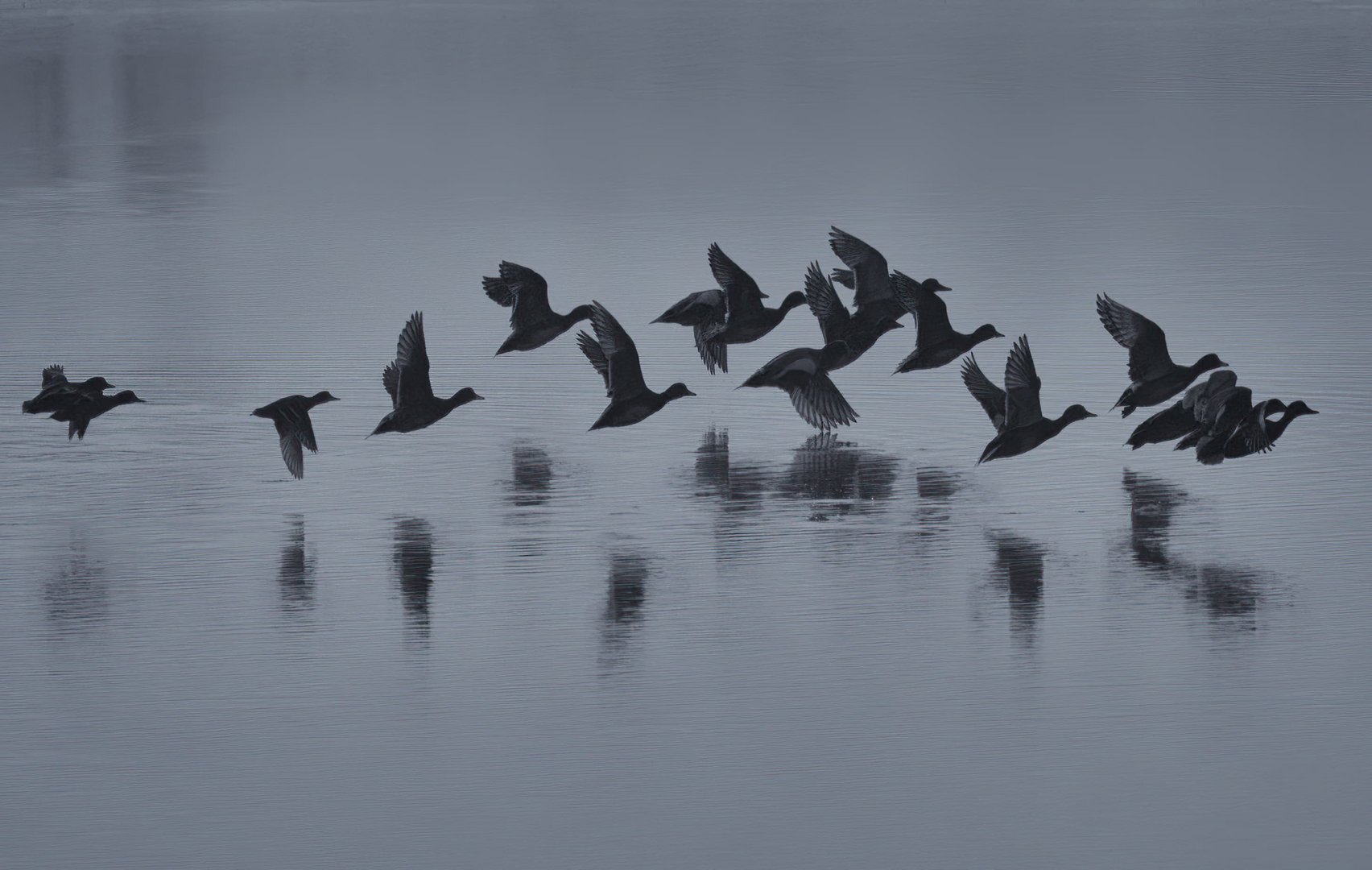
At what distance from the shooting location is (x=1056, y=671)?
770 centimetres

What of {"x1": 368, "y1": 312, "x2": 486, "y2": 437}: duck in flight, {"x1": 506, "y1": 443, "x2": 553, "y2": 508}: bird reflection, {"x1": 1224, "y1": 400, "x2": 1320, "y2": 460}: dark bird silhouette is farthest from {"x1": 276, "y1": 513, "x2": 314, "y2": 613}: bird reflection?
{"x1": 1224, "y1": 400, "x2": 1320, "y2": 460}: dark bird silhouette

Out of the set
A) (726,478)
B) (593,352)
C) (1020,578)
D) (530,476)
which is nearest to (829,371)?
(593,352)

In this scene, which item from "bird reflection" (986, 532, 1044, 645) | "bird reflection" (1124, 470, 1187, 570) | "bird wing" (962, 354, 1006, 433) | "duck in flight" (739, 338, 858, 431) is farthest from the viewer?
"duck in flight" (739, 338, 858, 431)

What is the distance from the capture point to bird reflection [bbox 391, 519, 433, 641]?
845cm

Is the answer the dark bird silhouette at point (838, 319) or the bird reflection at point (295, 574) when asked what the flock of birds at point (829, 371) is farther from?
the bird reflection at point (295, 574)

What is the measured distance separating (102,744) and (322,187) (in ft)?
50.6

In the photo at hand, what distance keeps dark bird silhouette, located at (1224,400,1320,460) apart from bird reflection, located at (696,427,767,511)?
2.26 meters

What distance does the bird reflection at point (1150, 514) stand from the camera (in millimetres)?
9297

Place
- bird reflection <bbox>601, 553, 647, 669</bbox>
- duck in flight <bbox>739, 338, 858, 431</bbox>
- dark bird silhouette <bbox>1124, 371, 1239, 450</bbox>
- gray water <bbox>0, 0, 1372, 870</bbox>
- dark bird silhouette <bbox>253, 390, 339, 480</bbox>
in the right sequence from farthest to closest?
duck in flight <bbox>739, 338, 858, 431</bbox> < dark bird silhouette <bbox>253, 390, 339, 480</bbox> < dark bird silhouette <bbox>1124, 371, 1239, 450</bbox> < bird reflection <bbox>601, 553, 647, 669</bbox> < gray water <bbox>0, 0, 1372, 870</bbox>

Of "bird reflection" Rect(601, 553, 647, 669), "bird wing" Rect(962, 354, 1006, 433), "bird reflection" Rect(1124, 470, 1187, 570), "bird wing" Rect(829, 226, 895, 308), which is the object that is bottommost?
"bird reflection" Rect(601, 553, 647, 669)

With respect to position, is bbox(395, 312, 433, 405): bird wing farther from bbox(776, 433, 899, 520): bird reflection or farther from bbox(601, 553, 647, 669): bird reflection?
bbox(601, 553, 647, 669): bird reflection

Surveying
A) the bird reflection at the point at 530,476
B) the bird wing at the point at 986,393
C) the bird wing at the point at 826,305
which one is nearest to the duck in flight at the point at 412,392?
the bird reflection at the point at 530,476

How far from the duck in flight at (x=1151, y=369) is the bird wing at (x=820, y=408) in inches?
57.0

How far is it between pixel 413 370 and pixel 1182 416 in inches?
155
